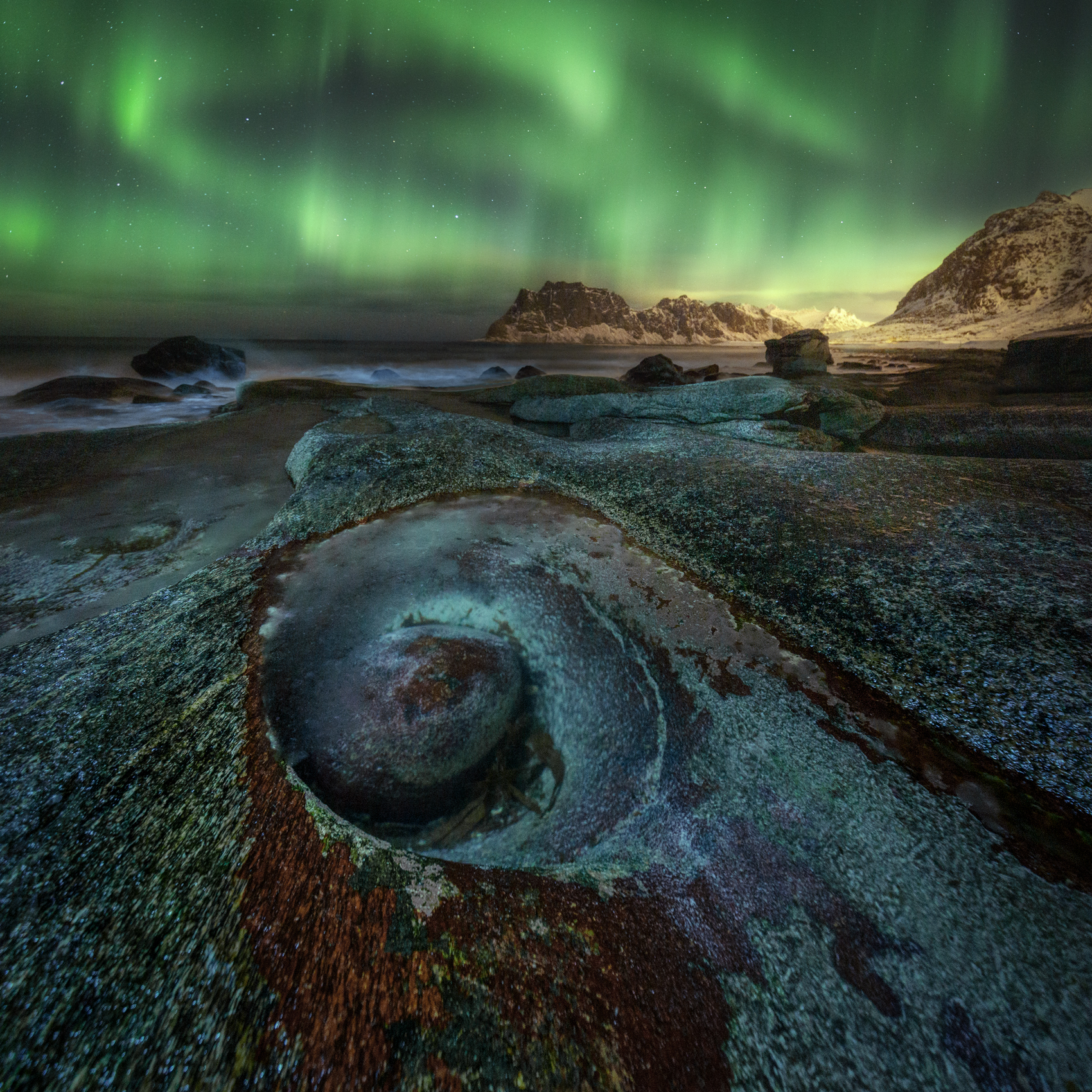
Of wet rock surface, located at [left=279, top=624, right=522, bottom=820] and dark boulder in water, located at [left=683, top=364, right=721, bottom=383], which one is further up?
dark boulder in water, located at [left=683, top=364, right=721, bottom=383]

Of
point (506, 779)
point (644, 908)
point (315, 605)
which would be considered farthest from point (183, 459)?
point (644, 908)

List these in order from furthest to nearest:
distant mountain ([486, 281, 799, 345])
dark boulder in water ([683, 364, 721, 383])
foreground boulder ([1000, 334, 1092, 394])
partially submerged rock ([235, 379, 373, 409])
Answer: distant mountain ([486, 281, 799, 345])
dark boulder in water ([683, 364, 721, 383])
partially submerged rock ([235, 379, 373, 409])
foreground boulder ([1000, 334, 1092, 394])

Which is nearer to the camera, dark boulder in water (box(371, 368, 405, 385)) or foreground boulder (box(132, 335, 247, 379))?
foreground boulder (box(132, 335, 247, 379))

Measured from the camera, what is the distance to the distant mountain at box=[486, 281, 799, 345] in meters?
174

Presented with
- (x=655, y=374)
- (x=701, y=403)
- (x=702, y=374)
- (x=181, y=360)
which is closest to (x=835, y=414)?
(x=701, y=403)

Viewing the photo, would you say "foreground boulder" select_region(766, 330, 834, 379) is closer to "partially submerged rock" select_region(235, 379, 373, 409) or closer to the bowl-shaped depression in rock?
"partially submerged rock" select_region(235, 379, 373, 409)

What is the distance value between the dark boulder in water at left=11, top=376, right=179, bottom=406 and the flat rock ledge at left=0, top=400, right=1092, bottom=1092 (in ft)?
42.6

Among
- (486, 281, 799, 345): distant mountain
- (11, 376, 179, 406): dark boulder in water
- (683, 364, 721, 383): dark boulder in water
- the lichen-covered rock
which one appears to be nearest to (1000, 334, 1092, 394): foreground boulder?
the lichen-covered rock

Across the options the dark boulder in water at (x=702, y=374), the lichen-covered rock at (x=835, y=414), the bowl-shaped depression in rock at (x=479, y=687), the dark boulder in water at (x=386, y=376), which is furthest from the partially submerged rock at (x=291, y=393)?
the dark boulder in water at (x=386, y=376)

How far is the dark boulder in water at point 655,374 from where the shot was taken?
41.5 ft

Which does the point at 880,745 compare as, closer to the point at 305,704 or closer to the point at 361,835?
the point at 361,835

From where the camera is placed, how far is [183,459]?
507 cm

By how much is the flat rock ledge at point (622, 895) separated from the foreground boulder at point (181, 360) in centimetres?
1833

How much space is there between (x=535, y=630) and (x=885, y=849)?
62.4 inches
